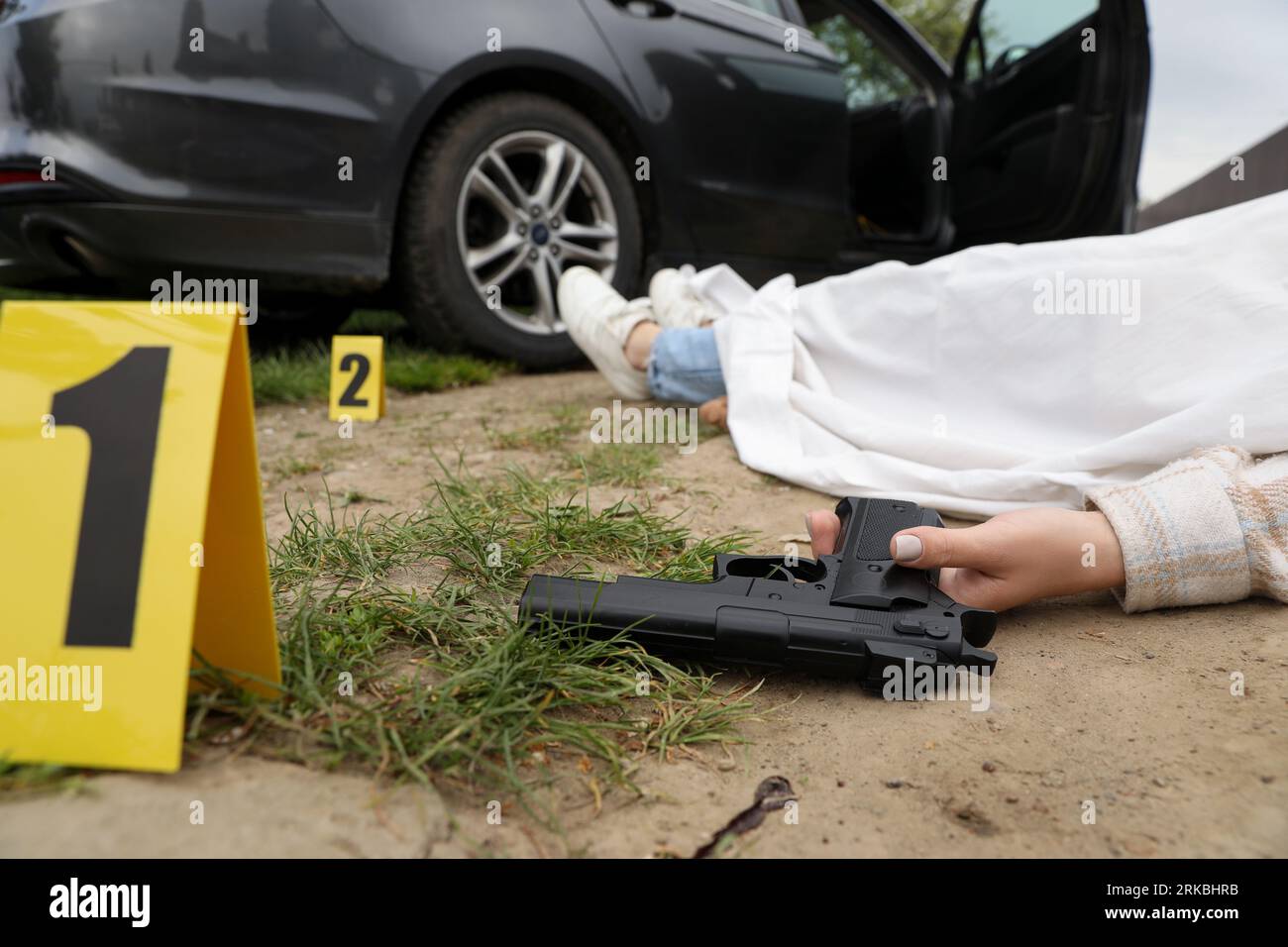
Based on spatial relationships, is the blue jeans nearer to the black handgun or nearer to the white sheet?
the white sheet

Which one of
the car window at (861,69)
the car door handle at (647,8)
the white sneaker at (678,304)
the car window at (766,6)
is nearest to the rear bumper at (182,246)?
the white sneaker at (678,304)

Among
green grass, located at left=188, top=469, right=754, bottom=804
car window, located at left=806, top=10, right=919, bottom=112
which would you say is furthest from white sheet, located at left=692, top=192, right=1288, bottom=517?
car window, located at left=806, top=10, right=919, bottom=112

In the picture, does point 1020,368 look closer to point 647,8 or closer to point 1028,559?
point 1028,559

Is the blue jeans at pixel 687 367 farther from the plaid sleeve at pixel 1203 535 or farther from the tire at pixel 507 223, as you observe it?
the plaid sleeve at pixel 1203 535

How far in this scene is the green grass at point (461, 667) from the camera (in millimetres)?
985

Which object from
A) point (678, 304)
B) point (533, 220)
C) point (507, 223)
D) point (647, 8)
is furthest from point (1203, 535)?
point (647, 8)

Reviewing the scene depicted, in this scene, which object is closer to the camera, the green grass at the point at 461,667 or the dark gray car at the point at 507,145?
the green grass at the point at 461,667

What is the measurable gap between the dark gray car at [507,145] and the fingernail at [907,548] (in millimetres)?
2133

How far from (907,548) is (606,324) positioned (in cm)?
168

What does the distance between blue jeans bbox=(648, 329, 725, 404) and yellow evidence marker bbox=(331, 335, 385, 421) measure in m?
0.87

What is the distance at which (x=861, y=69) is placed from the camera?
4.86m

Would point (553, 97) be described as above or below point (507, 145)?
above

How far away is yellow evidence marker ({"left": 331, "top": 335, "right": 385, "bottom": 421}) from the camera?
284 cm
